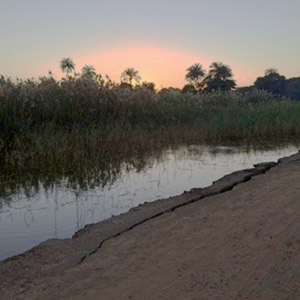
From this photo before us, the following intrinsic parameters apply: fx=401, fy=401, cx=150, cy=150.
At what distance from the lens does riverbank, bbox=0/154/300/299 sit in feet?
9.80

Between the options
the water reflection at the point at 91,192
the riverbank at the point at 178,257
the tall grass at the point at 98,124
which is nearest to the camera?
the riverbank at the point at 178,257

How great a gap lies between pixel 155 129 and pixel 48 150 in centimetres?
488

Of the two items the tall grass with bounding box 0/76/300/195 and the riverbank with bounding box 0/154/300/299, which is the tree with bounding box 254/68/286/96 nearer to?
the tall grass with bounding box 0/76/300/195

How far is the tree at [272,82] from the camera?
57094 millimetres

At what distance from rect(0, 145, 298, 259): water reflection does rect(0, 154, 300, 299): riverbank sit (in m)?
0.61

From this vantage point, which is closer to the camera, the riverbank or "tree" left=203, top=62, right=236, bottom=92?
the riverbank

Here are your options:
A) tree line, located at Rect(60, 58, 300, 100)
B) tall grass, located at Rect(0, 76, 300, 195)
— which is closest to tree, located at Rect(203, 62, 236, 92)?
tree line, located at Rect(60, 58, 300, 100)

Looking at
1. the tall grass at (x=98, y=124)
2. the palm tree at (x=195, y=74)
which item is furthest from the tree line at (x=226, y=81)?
the tall grass at (x=98, y=124)

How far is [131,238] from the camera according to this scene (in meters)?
4.07

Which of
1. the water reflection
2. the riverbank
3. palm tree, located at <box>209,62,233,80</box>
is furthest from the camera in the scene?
palm tree, located at <box>209,62,233,80</box>

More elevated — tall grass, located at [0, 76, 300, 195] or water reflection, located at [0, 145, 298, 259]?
tall grass, located at [0, 76, 300, 195]

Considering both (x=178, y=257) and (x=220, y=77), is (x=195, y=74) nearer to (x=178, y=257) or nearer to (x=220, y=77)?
(x=220, y=77)

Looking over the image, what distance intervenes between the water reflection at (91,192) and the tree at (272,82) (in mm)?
49655

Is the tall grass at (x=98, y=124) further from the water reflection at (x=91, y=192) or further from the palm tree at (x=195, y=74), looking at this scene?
the palm tree at (x=195, y=74)
